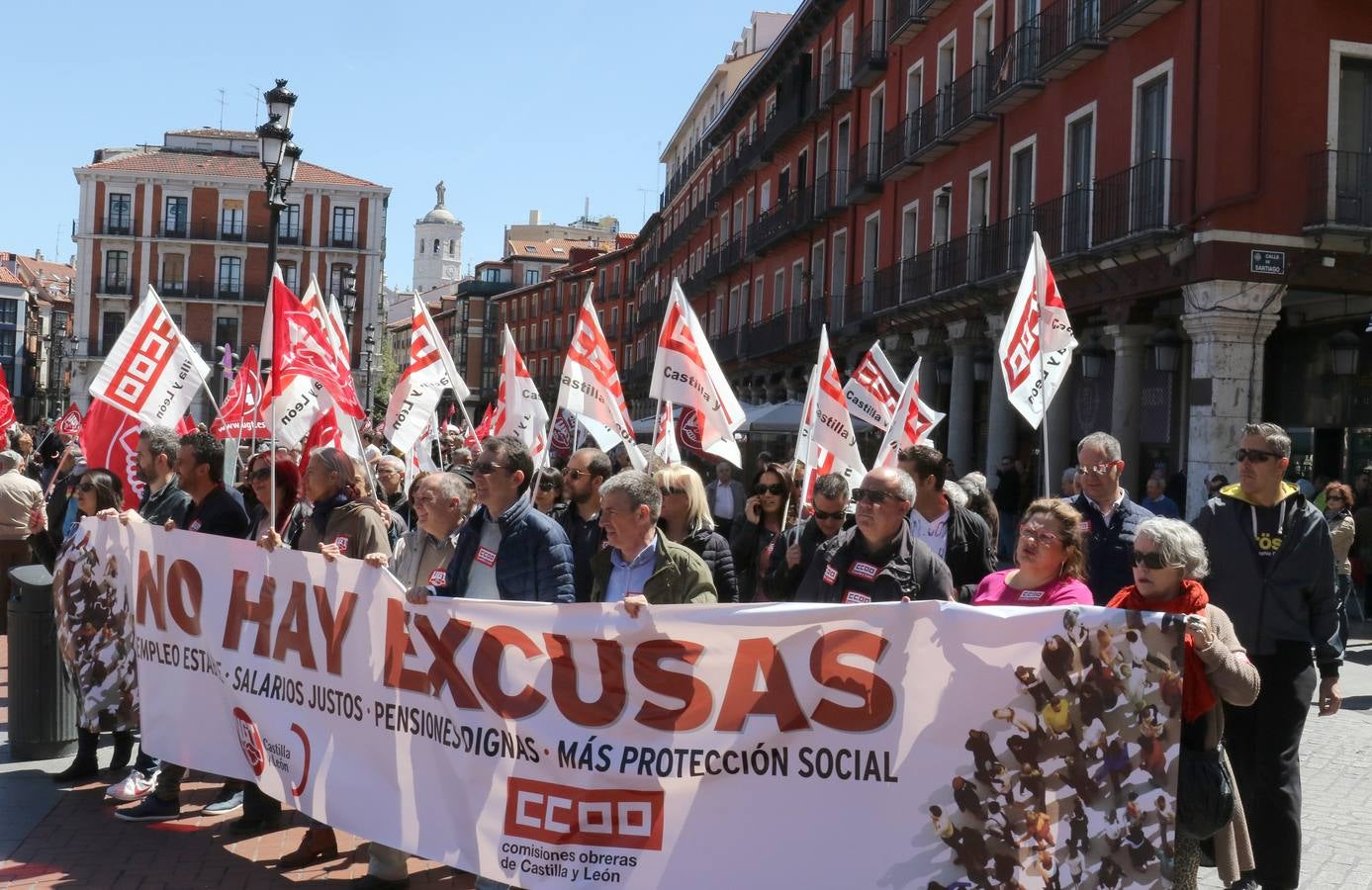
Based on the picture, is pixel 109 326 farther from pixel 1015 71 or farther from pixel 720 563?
pixel 720 563

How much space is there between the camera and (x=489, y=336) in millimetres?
105812

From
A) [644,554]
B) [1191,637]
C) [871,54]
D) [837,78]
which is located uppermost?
[837,78]

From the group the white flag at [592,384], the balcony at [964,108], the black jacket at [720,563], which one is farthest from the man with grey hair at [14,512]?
the balcony at [964,108]

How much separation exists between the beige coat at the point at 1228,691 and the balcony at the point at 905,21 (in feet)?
81.4

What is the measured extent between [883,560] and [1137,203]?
15.1 m

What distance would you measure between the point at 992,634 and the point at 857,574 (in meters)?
0.86

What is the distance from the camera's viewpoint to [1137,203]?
1891cm

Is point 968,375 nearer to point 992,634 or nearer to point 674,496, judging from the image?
point 674,496

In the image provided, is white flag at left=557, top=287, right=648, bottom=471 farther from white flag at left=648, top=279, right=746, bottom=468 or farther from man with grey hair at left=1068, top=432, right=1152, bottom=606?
man with grey hair at left=1068, top=432, right=1152, bottom=606

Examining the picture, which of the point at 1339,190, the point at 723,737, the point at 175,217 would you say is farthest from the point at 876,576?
the point at 175,217

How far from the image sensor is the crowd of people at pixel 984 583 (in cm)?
434

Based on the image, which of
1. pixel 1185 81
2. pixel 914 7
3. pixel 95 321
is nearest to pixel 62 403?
pixel 95 321

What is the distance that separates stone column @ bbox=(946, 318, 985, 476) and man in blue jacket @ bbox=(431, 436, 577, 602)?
20.3 meters

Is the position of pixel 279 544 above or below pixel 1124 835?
above
